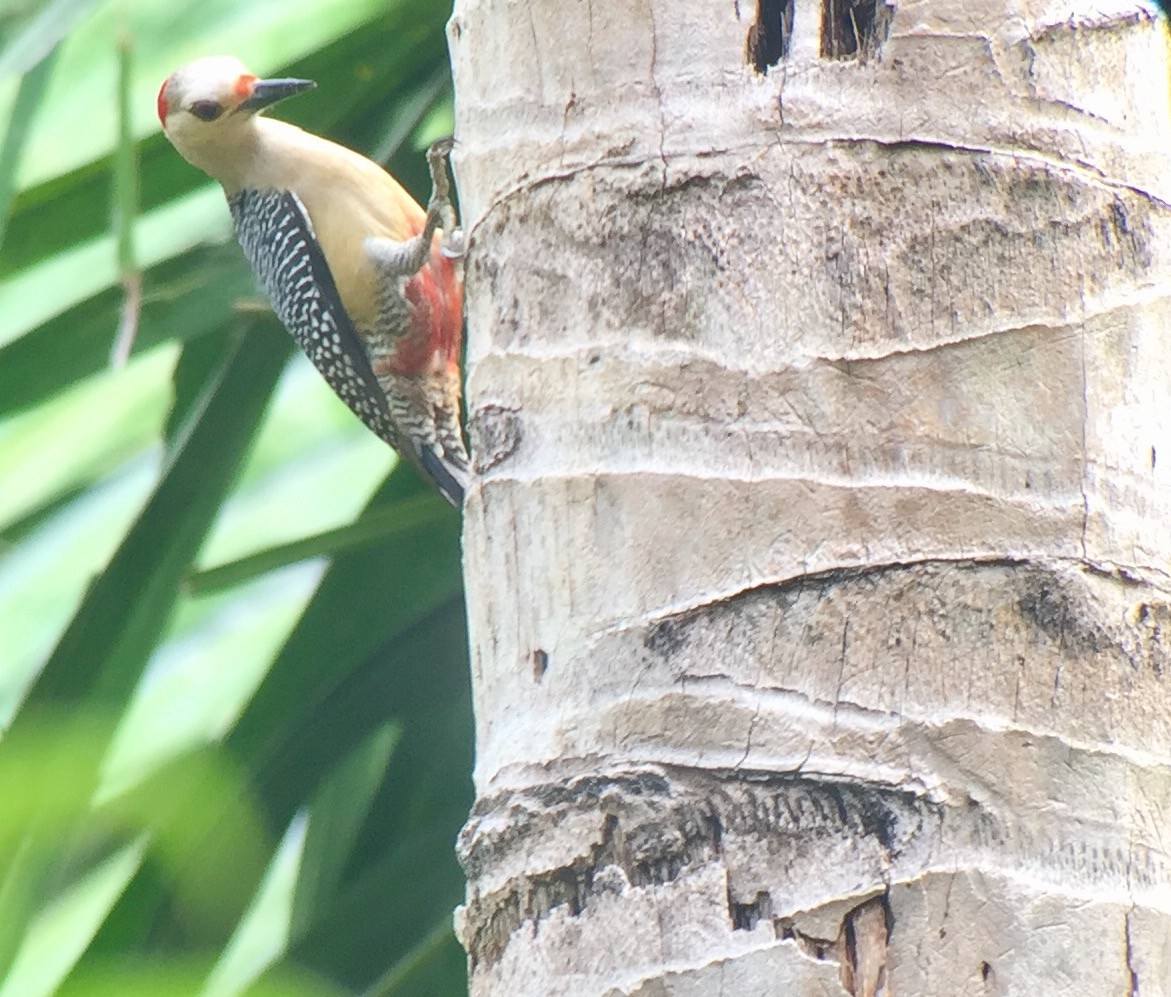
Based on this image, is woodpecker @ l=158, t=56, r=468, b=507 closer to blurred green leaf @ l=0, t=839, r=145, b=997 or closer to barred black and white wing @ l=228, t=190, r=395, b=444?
barred black and white wing @ l=228, t=190, r=395, b=444

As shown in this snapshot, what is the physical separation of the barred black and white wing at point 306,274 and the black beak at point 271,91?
2.16 ft

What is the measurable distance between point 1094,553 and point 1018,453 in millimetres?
110

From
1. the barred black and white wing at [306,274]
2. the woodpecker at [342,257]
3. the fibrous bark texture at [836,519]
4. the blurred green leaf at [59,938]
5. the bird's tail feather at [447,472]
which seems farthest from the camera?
the barred black and white wing at [306,274]

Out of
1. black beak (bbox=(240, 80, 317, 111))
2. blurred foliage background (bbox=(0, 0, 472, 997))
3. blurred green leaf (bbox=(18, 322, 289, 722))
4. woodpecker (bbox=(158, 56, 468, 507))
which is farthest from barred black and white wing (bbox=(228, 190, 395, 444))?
blurred green leaf (bbox=(18, 322, 289, 722))

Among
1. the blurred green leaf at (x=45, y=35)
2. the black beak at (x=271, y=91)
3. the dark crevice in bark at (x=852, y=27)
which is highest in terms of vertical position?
the dark crevice in bark at (x=852, y=27)

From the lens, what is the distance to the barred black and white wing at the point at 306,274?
4352mm

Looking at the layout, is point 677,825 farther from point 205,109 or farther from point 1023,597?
point 205,109

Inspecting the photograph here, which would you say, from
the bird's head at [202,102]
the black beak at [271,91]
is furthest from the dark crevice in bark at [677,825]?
the bird's head at [202,102]

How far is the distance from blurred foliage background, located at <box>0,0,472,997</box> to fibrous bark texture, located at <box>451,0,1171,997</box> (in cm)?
80

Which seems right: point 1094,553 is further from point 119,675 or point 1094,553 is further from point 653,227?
point 119,675

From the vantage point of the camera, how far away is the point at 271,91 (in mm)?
3588

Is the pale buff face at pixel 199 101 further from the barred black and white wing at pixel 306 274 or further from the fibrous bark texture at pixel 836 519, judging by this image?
the fibrous bark texture at pixel 836 519

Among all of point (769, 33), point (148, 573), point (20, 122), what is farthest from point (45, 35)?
point (769, 33)

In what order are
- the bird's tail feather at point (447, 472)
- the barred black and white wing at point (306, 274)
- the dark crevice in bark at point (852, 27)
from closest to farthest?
the dark crevice in bark at point (852, 27) → the bird's tail feather at point (447, 472) → the barred black and white wing at point (306, 274)
